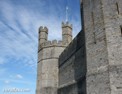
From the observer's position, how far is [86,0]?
1180cm

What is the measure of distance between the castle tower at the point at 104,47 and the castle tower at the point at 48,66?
964 centimetres

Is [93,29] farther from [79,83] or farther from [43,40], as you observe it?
[43,40]

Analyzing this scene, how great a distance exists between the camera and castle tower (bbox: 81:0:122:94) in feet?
30.5

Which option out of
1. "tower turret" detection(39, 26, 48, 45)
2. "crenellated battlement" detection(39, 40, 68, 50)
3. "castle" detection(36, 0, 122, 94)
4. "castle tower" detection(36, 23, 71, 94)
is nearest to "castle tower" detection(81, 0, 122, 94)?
"castle" detection(36, 0, 122, 94)

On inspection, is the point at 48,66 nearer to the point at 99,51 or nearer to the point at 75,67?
the point at 75,67

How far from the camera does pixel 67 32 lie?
23.4m

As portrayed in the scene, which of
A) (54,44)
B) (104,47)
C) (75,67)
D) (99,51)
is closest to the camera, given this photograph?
(104,47)

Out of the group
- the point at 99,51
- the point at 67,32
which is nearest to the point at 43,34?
the point at 67,32

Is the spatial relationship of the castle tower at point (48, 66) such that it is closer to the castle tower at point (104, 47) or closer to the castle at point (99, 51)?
the castle at point (99, 51)

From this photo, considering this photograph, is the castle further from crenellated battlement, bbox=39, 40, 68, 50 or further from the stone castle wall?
crenellated battlement, bbox=39, 40, 68, 50

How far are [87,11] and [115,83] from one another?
169 inches

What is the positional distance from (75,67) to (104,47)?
16.6 feet

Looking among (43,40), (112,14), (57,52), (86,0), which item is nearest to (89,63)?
(112,14)

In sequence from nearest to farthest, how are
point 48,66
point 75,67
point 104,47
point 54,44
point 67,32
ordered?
point 104,47 → point 75,67 → point 48,66 → point 54,44 → point 67,32
